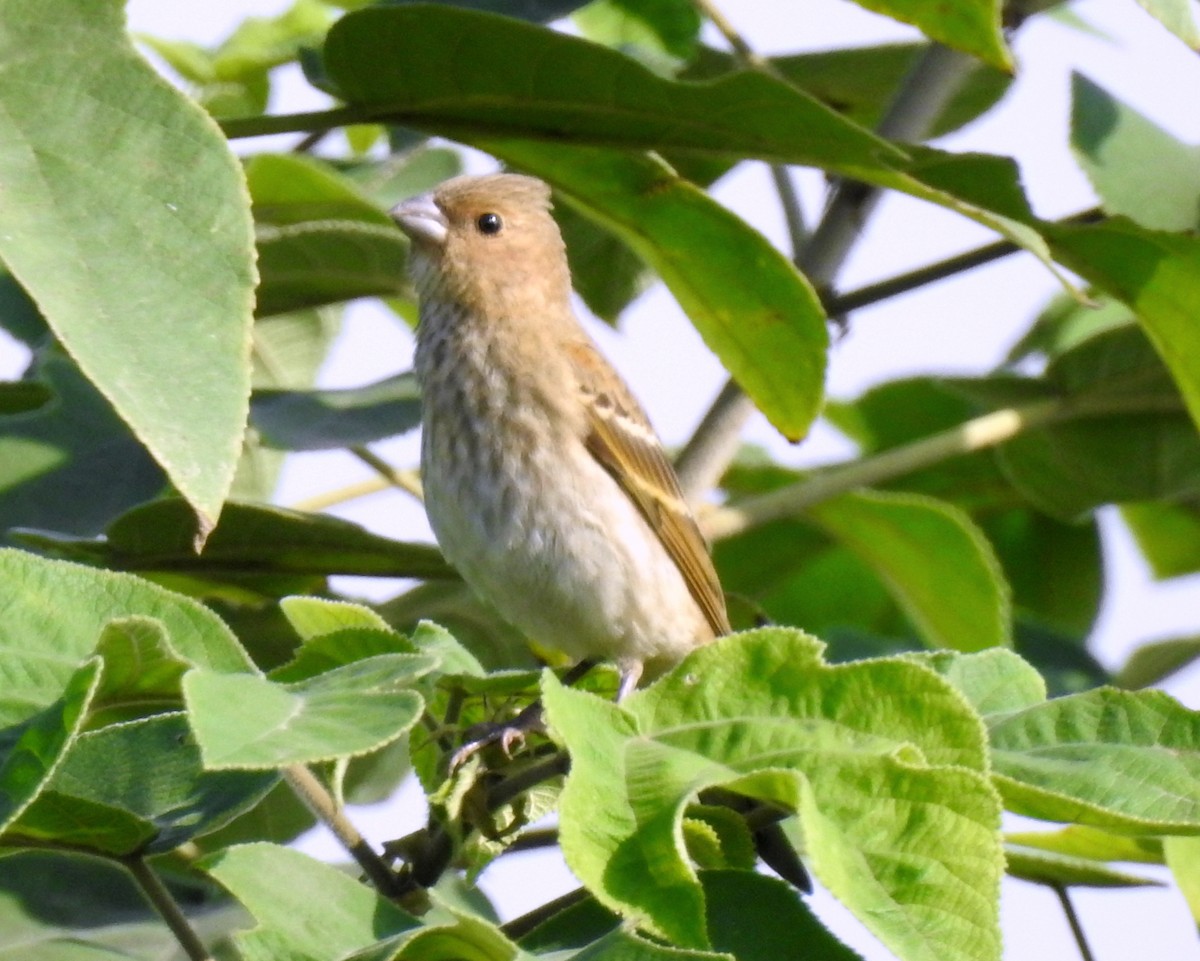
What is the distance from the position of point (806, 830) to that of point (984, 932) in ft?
0.62

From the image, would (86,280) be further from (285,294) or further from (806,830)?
(285,294)

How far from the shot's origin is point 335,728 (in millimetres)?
1721

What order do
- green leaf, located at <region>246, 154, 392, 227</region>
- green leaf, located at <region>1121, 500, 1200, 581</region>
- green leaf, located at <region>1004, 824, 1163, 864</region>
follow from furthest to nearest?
green leaf, located at <region>1121, 500, 1200, 581</region> < green leaf, located at <region>246, 154, 392, 227</region> < green leaf, located at <region>1004, 824, 1163, 864</region>

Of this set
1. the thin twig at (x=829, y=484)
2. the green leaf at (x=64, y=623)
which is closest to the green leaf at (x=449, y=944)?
the green leaf at (x=64, y=623)

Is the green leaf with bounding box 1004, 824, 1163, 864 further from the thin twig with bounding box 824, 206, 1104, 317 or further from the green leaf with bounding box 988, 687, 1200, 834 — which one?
the thin twig with bounding box 824, 206, 1104, 317

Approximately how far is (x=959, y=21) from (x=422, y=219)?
185cm

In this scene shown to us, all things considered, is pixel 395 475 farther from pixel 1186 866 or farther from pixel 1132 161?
pixel 1186 866

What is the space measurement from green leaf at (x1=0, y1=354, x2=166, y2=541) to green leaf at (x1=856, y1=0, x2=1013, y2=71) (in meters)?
1.48

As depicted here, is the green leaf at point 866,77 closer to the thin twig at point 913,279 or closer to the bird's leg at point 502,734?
the thin twig at point 913,279

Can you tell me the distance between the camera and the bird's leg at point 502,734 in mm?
2268

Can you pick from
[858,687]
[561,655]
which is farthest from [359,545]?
[858,687]

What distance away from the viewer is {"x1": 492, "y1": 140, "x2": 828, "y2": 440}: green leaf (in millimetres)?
2994

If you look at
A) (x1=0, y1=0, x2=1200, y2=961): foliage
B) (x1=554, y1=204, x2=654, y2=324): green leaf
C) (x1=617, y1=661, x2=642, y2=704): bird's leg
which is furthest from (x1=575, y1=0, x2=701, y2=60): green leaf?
(x1=617, y1=661, x2=642, y2=704): bird's leg

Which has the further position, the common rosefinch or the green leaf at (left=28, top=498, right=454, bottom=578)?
the common rosefinch
